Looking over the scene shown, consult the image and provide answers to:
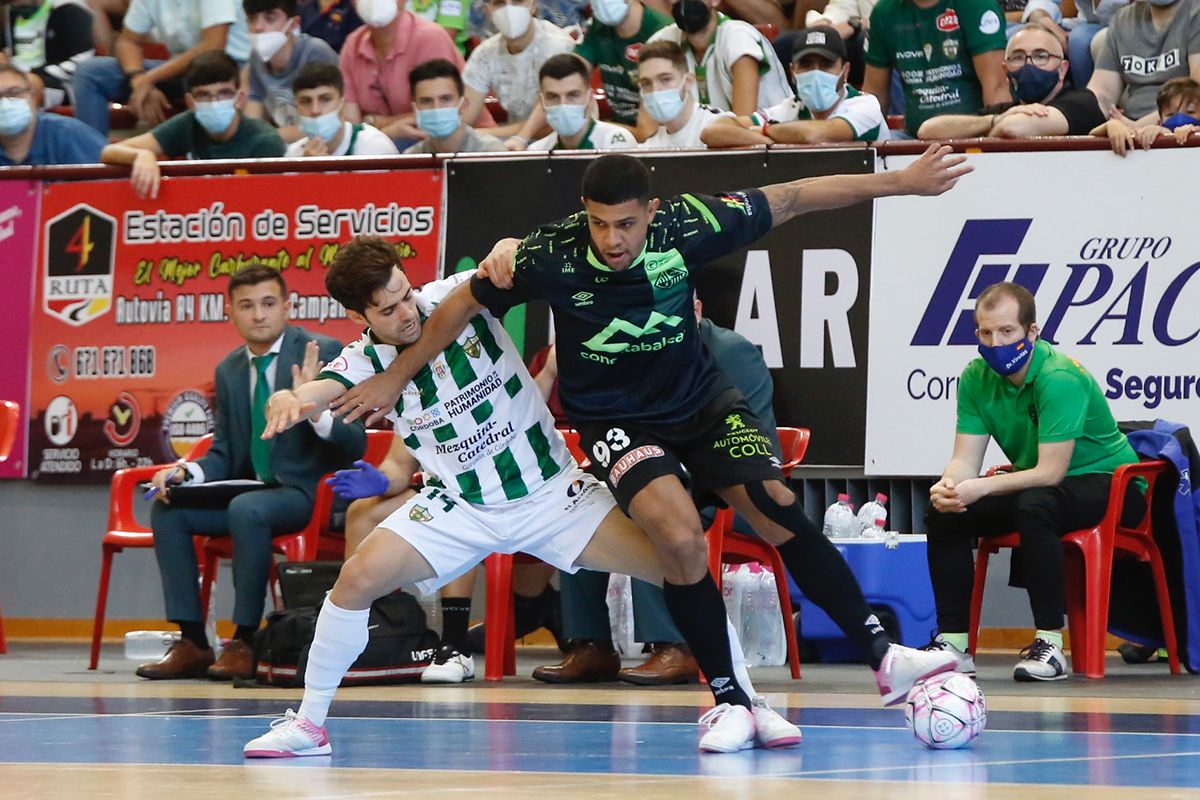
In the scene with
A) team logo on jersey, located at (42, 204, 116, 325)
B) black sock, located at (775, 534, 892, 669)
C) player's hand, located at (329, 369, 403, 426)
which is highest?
team logo on jersey, located at (42, 204, 116, 325)

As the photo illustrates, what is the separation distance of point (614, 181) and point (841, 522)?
3.99 metres

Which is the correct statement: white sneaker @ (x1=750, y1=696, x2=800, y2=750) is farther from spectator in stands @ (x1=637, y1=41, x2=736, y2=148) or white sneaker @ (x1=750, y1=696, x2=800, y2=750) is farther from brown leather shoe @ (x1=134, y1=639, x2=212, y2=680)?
spectator in stands @ (x1=637, y1=41, x2=736, y2=148)

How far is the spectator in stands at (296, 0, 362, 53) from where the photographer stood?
1191 centimetres

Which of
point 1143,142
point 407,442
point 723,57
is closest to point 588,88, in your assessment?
point 723,57

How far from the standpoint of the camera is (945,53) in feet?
31.5

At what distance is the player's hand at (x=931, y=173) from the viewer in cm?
535

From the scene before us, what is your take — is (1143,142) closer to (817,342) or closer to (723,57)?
(817,342)

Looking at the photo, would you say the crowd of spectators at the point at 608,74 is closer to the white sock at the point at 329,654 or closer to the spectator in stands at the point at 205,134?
the spectator in stands at the point at 205,134

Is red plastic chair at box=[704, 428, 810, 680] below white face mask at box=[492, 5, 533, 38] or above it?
below

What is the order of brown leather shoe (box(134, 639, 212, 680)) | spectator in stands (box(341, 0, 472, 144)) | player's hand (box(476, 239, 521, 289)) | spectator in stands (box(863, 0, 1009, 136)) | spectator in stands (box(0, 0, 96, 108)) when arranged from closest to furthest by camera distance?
player's hand (box(476, 239, 521, 289)) → brown leather shoe (box(134, 639, 212, 680)) → spectator in stands (box(863, 0, 1009, 136)) → spectator in stands (box(341, 0, 472, 144)) → spectator in stands (box(0, 0, 96, 108))

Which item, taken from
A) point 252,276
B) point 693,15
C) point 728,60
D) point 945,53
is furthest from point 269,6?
point 945,53

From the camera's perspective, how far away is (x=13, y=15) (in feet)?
41.2

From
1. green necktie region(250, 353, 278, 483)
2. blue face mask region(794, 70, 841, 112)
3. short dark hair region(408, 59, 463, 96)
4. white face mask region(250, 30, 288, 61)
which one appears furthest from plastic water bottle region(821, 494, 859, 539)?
white face mask region(250, 30, 288, 61)

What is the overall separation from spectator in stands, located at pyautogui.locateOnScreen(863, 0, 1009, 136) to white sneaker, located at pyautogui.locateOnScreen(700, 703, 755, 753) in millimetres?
5234
